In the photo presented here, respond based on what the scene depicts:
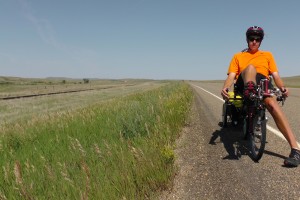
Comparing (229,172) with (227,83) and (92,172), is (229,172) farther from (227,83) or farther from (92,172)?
(92,172)

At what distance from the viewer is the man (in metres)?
4.55

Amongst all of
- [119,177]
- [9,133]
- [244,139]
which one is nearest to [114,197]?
[119,177]

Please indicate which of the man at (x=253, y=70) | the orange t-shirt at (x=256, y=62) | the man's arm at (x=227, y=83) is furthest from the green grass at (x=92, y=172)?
the orange t-shirt at (x=256, y=62)

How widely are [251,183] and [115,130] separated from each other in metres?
3.00

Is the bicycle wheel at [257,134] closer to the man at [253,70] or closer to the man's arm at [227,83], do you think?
the man at [253,70]

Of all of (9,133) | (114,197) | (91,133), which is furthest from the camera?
(9,133)

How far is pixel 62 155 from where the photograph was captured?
4.73 meters

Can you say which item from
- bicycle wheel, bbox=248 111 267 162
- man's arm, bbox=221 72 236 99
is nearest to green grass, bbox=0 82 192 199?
man's arm, bbox=221 72 236 99

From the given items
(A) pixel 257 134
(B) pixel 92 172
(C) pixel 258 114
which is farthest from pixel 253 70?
(B) pixel 92 172

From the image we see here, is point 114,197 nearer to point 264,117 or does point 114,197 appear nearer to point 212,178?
point 212,178

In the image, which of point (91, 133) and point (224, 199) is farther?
point (91, 133)

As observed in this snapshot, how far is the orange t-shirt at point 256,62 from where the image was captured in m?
5.09

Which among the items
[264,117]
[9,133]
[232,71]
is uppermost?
[232,71]

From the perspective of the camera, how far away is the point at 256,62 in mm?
5137
